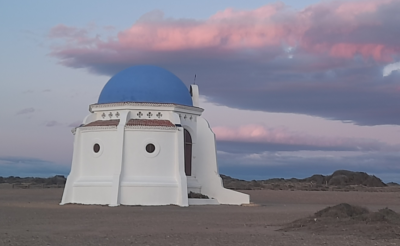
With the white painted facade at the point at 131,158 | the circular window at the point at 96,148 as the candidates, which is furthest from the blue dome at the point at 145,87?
the circular window at the point at 96,148

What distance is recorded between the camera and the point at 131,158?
33.1m

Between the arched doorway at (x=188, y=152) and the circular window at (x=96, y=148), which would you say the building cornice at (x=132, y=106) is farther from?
the circular window at (x=96, y=148)

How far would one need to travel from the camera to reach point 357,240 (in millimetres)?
16047

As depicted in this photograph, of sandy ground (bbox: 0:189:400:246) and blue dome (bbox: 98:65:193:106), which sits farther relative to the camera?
blue dome (bbox: 98:65:193:106)

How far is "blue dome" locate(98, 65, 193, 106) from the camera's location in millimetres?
34938

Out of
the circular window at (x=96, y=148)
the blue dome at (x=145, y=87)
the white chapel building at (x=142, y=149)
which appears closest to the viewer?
the white chapel building at (x=142, y=149)

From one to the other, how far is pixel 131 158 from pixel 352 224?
16.9 m

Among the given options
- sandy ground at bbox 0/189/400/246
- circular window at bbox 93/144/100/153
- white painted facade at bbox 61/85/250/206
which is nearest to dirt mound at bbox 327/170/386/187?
white painted facade at bbox 61/85/250/206

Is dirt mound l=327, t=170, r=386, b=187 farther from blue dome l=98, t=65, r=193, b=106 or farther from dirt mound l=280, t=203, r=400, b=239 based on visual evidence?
dirt mound l=280, t=203, r=400, b=239

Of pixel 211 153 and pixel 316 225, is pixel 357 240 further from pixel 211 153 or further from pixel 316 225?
pixel 211 153

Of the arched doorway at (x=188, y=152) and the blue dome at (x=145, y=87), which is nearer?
the blue dome at (x=145, y=87)

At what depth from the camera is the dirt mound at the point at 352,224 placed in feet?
56.3

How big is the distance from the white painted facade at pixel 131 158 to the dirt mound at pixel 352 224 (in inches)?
511

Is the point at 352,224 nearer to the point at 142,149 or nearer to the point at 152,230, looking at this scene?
the point at 152,230
